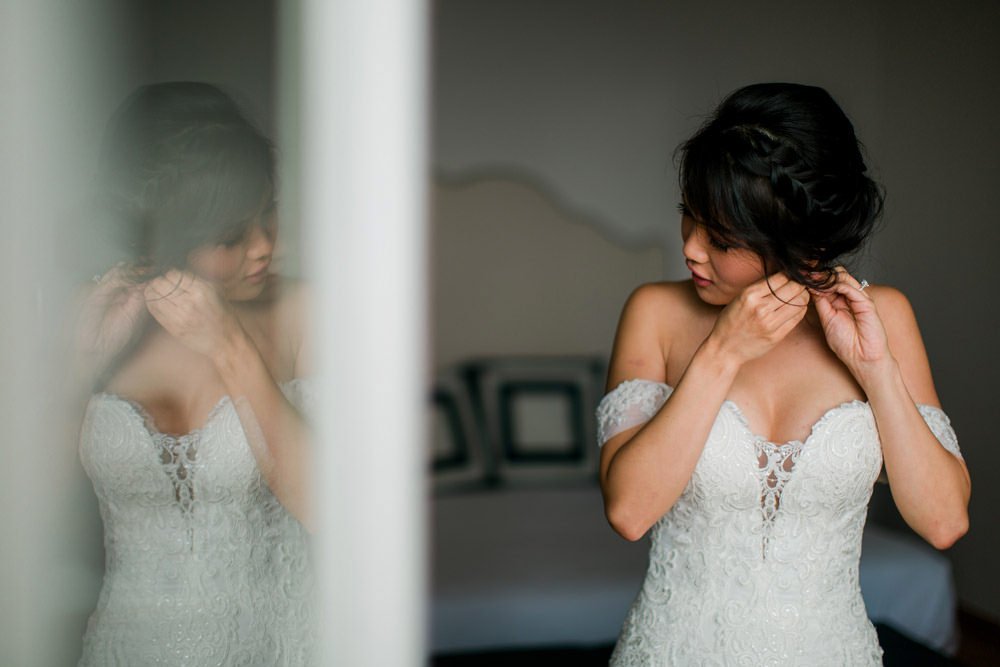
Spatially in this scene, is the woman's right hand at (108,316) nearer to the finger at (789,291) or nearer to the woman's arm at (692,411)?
the woman's arm at (692,411)

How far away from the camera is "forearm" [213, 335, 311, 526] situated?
2.16ft

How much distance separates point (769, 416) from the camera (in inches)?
51.5

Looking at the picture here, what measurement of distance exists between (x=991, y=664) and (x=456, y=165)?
2570 mm

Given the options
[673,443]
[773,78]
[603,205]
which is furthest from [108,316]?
[603,205]

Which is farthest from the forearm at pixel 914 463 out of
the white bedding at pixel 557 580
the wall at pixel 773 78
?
the wall at pixel 773 78

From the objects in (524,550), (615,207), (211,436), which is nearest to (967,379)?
(615,207)

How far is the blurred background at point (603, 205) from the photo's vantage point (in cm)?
291

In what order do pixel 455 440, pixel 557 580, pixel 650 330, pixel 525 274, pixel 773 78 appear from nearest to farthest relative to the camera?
1. pixel 650 330
2. pixel 557 580
3. pixel 773 78
4. pixel 455 440
5. pixel 525 274

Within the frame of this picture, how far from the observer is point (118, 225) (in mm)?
684

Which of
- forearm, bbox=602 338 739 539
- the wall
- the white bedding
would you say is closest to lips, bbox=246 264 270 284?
forearm, bbox=602 338 739 539

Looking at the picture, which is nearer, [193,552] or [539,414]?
[193,552]

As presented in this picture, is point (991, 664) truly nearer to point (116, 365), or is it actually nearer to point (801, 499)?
point (801, 499)

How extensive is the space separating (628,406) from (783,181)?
383 millimetres

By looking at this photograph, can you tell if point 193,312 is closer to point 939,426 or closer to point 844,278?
point 844,278
